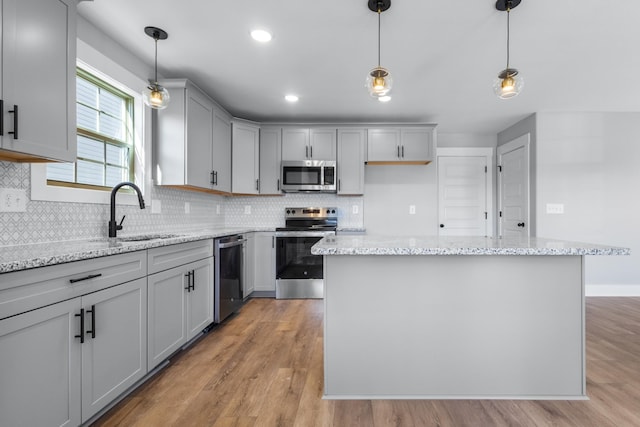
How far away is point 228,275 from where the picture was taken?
123 inches

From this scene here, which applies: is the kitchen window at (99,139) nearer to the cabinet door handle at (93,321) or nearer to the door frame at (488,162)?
the cabinet door handle at (93,321)

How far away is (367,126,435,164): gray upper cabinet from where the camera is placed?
4.25m

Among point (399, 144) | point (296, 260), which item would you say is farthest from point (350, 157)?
point (296, 260)

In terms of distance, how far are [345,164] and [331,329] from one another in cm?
276

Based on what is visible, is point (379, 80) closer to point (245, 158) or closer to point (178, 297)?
point (178, 297)

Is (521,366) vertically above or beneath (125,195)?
beneath

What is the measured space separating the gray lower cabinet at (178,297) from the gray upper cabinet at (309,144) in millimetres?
1859

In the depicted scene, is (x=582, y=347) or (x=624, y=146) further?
(x=624, y=146)

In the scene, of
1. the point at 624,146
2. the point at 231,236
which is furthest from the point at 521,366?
the point at 624,146

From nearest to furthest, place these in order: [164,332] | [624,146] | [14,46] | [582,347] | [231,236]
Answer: [14,46]
[582,347]
[164,332]
[231,236]
[624,146]

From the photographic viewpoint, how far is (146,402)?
180cm

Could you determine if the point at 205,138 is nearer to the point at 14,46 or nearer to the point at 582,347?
the point at 14,46

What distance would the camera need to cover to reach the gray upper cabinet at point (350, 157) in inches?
167

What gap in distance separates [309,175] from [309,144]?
1.39 ft
